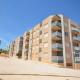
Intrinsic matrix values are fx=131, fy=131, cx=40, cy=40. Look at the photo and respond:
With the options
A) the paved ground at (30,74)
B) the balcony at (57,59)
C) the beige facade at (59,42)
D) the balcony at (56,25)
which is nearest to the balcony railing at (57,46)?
the beige facade at (59,42)

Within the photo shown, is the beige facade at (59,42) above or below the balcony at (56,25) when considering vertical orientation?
below

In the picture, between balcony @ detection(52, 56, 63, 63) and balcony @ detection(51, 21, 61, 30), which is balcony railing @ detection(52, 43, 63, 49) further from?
balcony @ detection(51, 21, 61, 30)

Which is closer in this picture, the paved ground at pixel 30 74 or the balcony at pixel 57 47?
the paved ground at pixel 30 74

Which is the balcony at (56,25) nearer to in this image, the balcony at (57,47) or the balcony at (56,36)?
the balcony at (56,36)

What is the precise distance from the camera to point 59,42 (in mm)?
41000

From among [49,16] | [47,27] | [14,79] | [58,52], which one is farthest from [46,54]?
[14,79]

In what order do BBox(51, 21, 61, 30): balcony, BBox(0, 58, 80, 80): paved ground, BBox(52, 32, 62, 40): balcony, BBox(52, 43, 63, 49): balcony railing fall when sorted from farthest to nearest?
BBox(51, 21, 61, 30): balcony → BBox(52, 32, 62, 40): balcony → BBox(52, 43, 63, 49): balcony railing → BBox(0, 58, 80, 80): paved ground

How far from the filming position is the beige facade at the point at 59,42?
3866 centimetres

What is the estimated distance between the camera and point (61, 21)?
41375 mm

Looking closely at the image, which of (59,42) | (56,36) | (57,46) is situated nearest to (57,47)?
(57,46)

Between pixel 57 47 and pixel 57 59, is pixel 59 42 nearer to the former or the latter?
pixel 57 47

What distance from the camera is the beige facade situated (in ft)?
127

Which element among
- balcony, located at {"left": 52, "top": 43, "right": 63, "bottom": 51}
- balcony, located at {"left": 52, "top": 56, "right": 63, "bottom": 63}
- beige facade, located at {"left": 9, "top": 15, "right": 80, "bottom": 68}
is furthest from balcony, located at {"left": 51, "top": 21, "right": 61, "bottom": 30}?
balcony, located at {"left": 52, "top": 56, "right": 63, "bottom": 63}

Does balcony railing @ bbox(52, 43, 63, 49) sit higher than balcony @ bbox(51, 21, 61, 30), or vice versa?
balcony @ bbox(51, 21, 61, 30)
